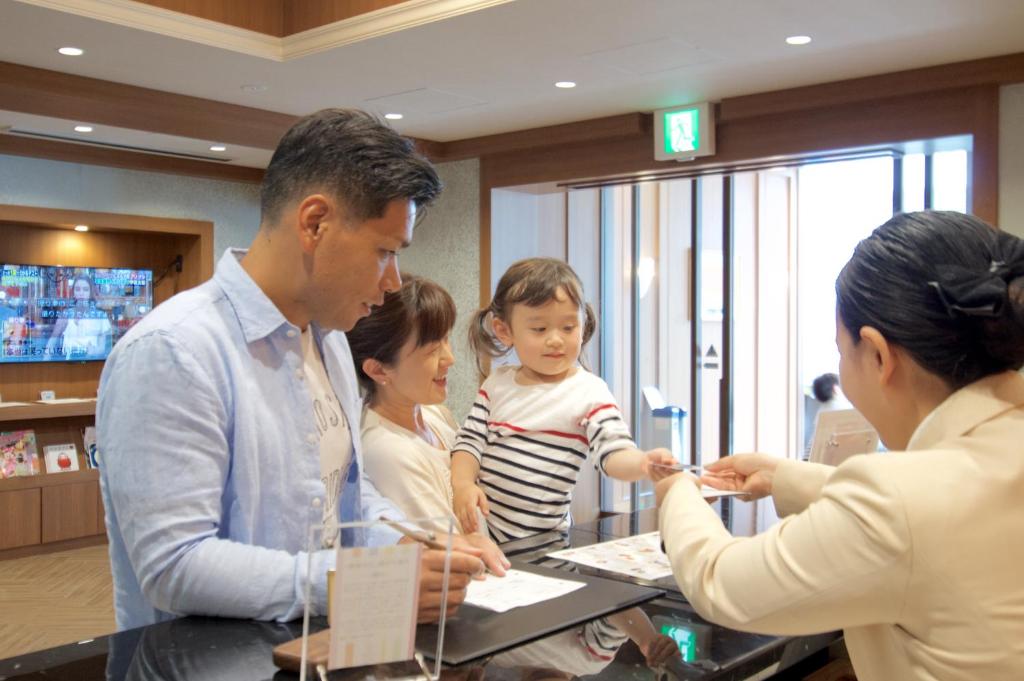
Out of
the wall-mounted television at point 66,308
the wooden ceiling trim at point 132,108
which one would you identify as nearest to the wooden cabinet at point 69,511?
the wall-mounted television at point 66,308

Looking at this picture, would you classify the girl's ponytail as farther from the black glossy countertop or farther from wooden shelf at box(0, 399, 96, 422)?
wooden shelf at box(0, 399, 96, 422)

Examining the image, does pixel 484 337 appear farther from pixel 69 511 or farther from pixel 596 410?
pixel 69 511

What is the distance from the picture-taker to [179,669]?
1.20 meters

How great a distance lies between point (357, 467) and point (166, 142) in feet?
17.4

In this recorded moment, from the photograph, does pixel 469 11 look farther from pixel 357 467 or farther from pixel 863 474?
pixel 863 474

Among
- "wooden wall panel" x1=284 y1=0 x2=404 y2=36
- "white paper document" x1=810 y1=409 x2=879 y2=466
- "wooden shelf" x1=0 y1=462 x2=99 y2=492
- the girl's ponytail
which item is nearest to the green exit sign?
"wooden wall panel" x1=284 y1=0 x2=404 y2=36

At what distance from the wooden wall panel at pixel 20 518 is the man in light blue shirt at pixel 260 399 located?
5.82 m

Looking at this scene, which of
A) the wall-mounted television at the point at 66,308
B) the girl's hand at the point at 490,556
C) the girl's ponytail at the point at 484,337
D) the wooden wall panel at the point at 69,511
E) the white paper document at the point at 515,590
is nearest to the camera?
the white paper document at the point at 515,590

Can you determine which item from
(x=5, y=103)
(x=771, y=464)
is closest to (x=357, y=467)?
(x=771, y=464)

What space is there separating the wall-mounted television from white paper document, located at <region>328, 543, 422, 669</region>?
6.84 metres

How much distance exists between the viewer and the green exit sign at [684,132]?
17.9ft

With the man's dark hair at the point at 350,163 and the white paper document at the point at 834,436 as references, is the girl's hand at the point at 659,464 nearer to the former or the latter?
the white paper document at the point at 834,436

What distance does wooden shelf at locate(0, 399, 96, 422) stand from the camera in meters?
6.61

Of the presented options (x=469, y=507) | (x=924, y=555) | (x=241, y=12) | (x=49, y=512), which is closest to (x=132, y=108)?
(x=241, y=12)
